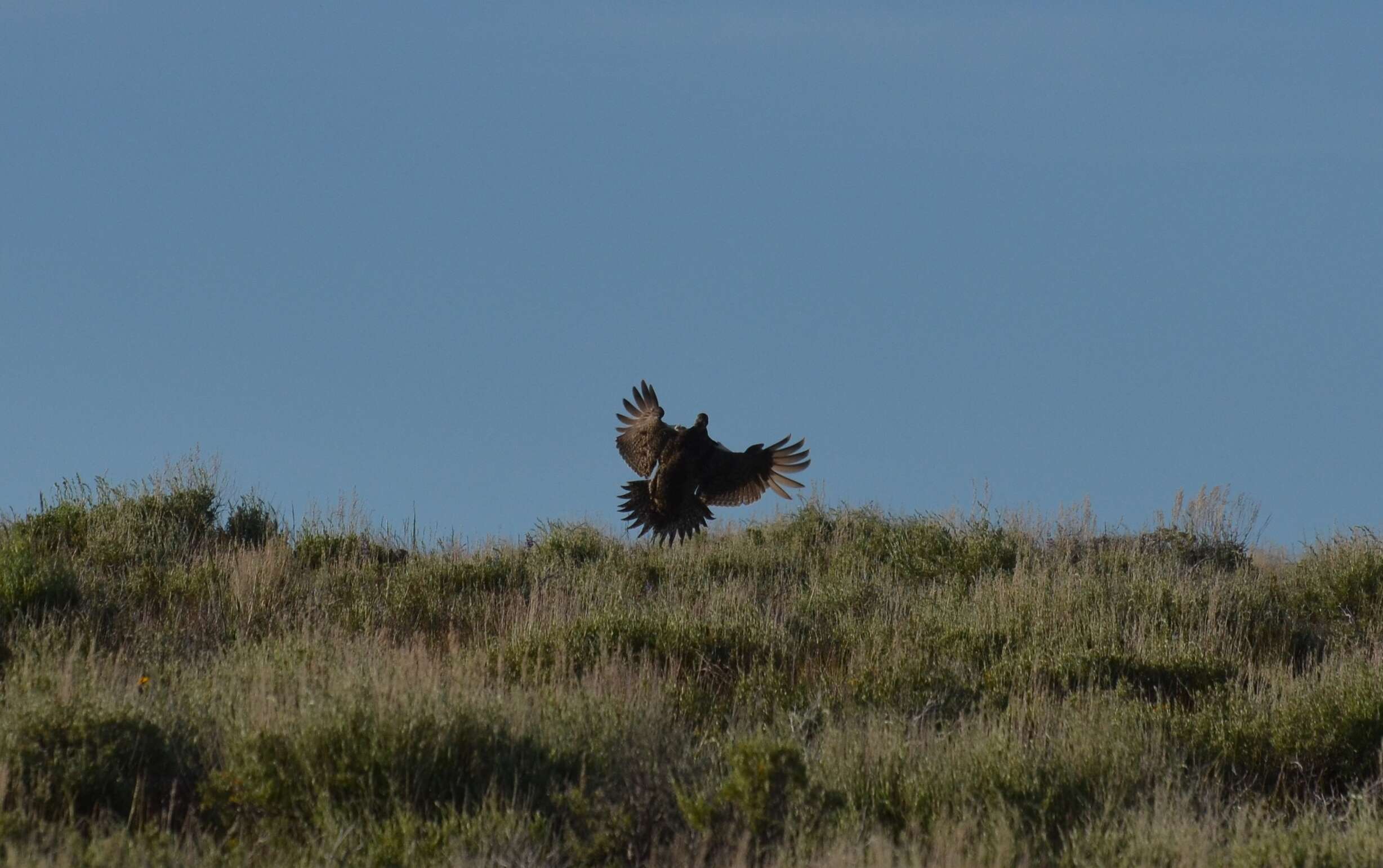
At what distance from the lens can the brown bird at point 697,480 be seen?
1385 cm

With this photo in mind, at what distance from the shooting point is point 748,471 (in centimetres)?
1395

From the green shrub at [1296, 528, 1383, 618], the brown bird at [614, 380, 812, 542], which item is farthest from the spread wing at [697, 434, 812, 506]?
the green shrub at [1296, 528, 1383, 618]

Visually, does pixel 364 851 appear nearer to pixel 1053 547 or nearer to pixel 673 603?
pixel 673 603

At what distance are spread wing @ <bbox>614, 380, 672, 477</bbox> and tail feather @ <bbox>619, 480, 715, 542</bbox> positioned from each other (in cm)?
28

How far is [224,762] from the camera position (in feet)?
21.6

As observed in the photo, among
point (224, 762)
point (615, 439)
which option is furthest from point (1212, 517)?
point (224, 762)

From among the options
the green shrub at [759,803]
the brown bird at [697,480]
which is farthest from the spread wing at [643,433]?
the green shrub at [759,803]

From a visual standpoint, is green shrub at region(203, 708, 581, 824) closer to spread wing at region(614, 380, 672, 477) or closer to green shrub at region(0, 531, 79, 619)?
green shrub at region(0, 531, 79, 619)

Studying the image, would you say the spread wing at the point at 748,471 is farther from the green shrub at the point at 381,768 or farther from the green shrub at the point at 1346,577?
the green shrub at the point at 381,768

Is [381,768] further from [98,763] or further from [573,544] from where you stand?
[573,544]

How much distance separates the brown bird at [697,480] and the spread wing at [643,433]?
0.01 meters

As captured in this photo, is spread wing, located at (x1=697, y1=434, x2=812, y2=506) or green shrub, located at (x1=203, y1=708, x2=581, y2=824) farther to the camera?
spread wing, located at (x1=697, y1=434, x2=812, y2=506)

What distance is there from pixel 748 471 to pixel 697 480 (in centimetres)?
52

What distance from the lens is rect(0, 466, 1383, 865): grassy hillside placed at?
5895 millimetres
